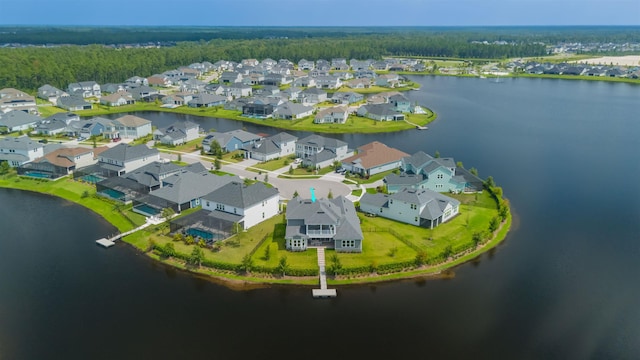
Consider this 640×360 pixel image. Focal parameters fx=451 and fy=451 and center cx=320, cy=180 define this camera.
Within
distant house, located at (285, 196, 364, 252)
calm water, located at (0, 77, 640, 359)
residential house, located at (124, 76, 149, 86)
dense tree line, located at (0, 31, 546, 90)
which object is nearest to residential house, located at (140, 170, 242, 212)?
calm water, located at (0, 77, 640, 359)

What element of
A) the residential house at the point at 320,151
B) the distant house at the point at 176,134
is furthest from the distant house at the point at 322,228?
the distant house at the point at 176,134

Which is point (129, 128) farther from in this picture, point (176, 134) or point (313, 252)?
point (313, 252)

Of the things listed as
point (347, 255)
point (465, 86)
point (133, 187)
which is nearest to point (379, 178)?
point (347, 255)

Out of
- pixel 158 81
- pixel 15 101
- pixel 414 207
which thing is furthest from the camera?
pixel 158 81

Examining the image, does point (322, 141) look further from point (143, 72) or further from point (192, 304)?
point (143, 72)

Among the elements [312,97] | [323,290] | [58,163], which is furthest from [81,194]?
[312,97]

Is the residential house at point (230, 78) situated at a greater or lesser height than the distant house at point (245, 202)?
greater

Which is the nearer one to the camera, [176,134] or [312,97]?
[176,134]

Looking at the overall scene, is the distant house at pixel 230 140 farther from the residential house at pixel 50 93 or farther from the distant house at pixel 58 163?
the residential house at pixel 50 93
